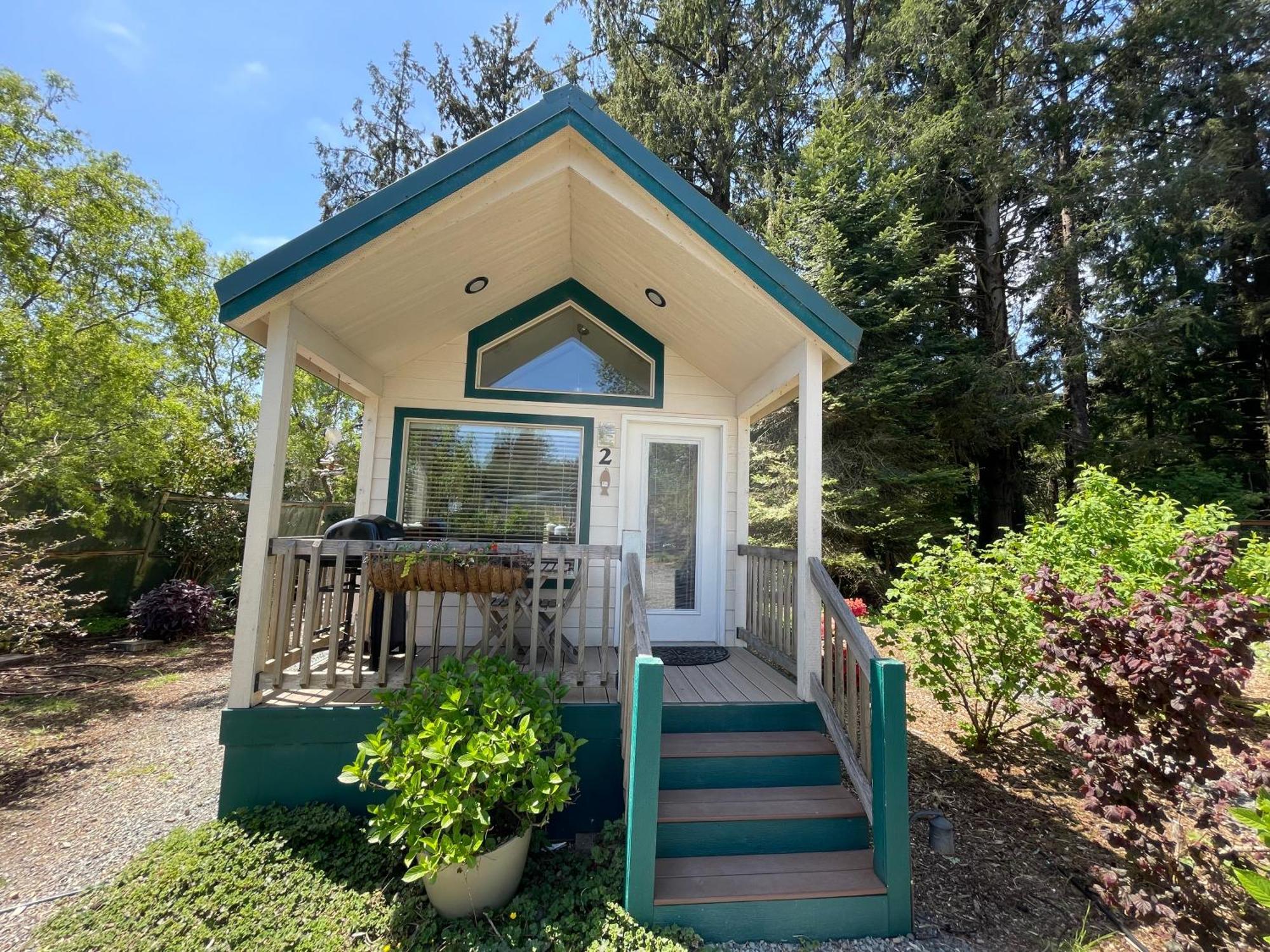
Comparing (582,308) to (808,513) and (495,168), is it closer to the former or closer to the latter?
(495,168)

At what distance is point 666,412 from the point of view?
5.17 m

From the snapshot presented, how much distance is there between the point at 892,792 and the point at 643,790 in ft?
3.73

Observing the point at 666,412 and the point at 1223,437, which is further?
the point at 1223,437

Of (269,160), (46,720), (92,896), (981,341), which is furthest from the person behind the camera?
(269,160)

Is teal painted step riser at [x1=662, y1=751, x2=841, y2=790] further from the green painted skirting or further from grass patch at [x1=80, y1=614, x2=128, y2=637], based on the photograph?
grass patch at [x1=80, y1=614, x2=128, y2=637]

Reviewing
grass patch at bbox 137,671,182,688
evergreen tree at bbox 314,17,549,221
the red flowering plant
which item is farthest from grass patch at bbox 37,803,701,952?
evergreen tree at bbox 314,17,549,221

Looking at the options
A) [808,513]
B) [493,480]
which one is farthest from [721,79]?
[808,513]

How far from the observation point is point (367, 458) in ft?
16.1

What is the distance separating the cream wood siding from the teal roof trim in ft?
5.97

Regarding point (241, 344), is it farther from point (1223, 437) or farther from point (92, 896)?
point (1223, 437)

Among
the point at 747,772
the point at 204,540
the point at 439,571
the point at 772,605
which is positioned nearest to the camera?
the point at 747,772

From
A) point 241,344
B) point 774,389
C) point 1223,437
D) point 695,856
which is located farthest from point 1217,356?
point 241,344

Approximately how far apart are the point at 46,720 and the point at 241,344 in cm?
1069

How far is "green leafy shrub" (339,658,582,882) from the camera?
2.38 metres
